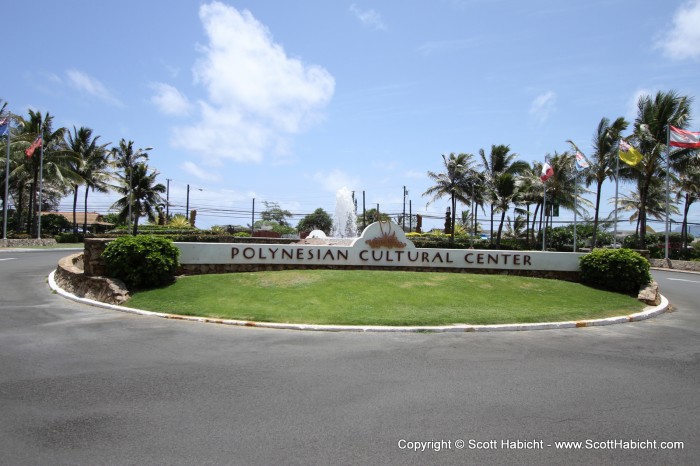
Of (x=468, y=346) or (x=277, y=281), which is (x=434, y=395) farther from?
(x=277, y=281)

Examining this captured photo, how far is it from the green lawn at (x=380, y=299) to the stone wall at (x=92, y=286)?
534 mm

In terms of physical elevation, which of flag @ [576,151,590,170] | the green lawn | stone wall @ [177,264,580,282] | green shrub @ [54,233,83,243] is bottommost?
the green lawn

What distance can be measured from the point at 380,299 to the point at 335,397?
689cm

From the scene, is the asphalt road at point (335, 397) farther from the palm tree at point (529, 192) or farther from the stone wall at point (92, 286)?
the palm tree at point (529, 192)

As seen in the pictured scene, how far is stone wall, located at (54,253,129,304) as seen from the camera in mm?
12875

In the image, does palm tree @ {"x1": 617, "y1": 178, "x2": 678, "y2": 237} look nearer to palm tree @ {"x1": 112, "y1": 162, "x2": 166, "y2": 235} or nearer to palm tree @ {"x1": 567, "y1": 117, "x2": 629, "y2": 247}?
palm tree @ {"x1": 567, "y1": 117, "x2": 629, "y2": 247}

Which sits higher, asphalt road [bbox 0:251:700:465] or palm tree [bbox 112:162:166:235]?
palm tree [bbox 112:162:166:235]

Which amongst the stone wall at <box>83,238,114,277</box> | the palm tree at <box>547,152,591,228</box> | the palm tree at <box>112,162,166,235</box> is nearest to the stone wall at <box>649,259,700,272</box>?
the palm tree at <box>547,152,591,228</box>

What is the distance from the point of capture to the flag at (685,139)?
84.7ft

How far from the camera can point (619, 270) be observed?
1584 centimetres

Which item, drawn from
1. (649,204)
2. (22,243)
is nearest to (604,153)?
(649,204)

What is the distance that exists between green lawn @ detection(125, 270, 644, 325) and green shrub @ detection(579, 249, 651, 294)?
0.75m

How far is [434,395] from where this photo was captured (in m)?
6.01

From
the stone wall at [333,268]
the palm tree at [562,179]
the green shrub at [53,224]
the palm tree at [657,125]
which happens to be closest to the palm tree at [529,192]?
the palm tree at [562,179]
